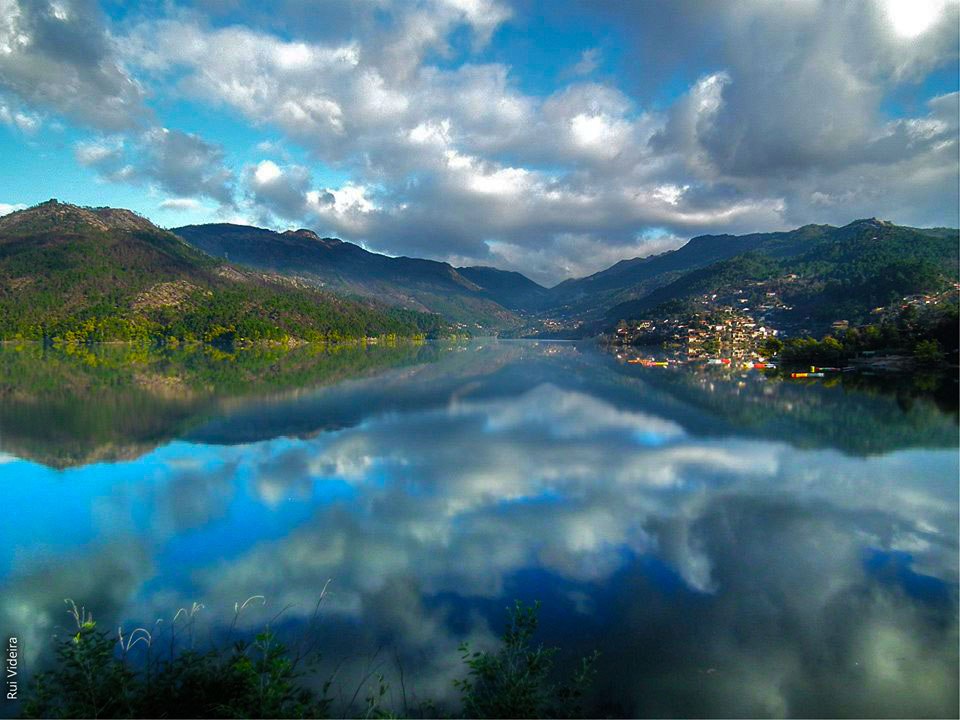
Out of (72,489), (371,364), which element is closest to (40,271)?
(371,364)

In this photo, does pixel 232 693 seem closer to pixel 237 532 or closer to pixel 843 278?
pixel 237 532

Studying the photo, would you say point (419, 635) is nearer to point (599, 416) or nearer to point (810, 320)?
point (599, 416)

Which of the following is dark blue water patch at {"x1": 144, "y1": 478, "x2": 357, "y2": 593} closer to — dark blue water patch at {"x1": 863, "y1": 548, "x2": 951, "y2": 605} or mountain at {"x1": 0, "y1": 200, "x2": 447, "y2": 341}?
dark blue water patch at {"x1": 863, "y1": 548, "x2": 951, "y2": 605}

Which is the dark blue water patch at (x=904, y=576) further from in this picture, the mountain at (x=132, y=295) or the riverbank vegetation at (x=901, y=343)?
the mountain at (x=132, y=295)

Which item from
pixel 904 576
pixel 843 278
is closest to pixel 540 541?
pixel 904 576

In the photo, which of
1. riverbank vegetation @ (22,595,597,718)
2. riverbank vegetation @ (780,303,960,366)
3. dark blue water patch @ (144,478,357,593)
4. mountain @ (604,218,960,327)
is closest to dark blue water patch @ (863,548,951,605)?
riverbank vegetation @ (22,595,597,718)

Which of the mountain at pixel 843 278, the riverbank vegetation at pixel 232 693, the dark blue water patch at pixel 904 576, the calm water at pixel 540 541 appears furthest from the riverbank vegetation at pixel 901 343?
the riverbank vegetation at pixel 232 693
